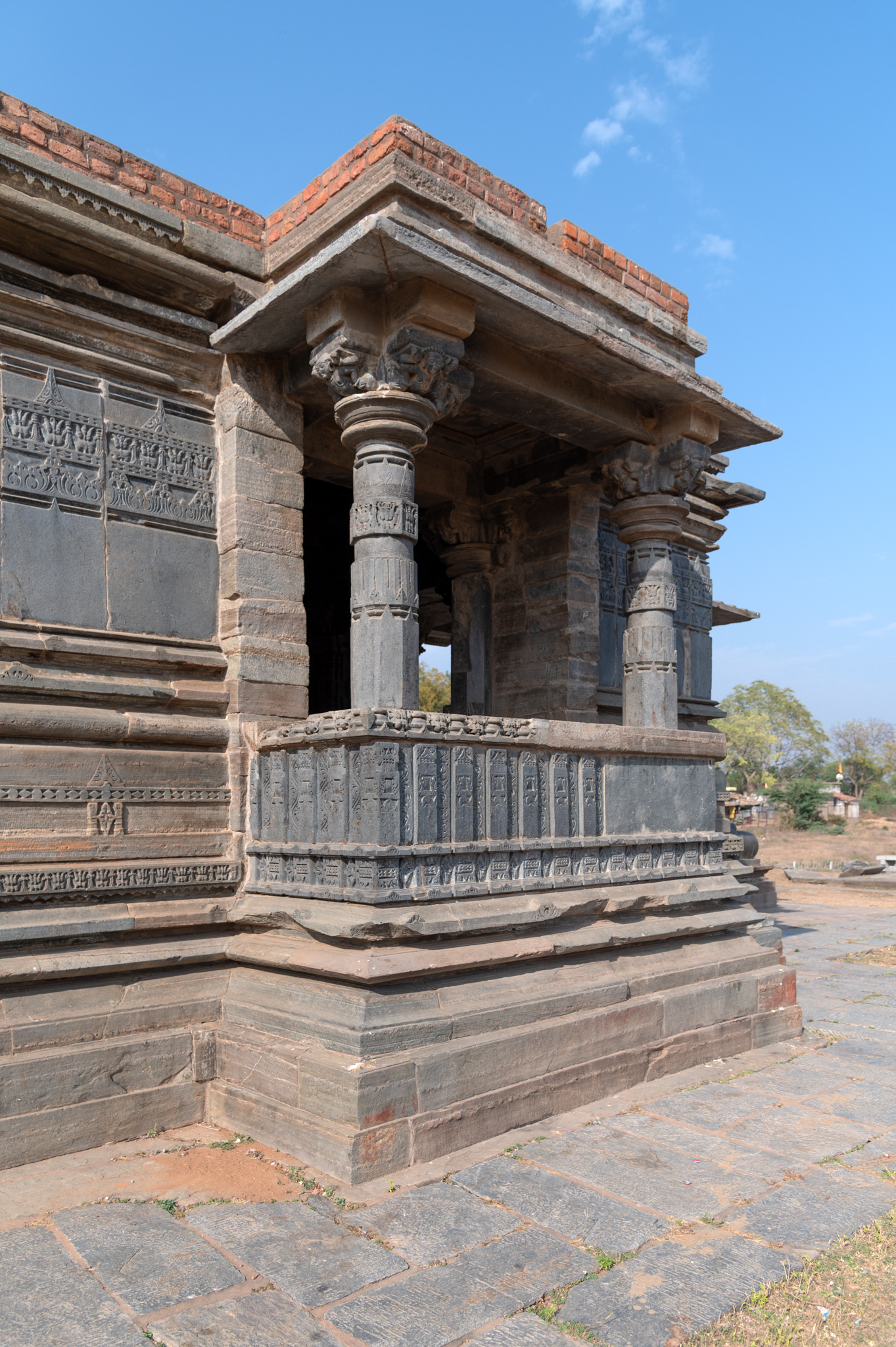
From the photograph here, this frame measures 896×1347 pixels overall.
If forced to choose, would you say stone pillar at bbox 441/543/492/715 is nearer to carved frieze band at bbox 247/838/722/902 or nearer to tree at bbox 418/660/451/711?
carved frieze band at bbox 247/838/722/902

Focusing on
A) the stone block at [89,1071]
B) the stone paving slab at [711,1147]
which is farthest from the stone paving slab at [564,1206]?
the stone block at [89,1071]

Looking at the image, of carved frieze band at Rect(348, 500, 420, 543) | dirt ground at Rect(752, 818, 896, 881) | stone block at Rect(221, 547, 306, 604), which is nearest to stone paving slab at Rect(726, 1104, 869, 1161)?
carved frieze band at Rect(348, 500, 420, 543)

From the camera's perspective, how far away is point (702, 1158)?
3.71 metres

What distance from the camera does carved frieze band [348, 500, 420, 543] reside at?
4.36 meters

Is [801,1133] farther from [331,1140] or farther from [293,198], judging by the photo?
[293,198]

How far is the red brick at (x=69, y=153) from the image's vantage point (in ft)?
14.3

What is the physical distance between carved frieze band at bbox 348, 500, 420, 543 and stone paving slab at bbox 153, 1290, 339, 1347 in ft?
9.73

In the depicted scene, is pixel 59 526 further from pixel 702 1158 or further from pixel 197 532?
pixel 702 1158

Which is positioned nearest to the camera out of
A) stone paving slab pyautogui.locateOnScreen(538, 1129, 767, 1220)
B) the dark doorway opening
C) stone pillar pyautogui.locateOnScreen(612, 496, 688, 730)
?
stone paving slab pyautogui.locateOnScreen(538, 1129, 767, 1220)

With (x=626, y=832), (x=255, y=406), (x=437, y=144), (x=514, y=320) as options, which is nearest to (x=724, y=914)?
(x=626, y=832)

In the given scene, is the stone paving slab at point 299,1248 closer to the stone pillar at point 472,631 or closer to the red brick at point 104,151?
the stone pillar at point 472,631

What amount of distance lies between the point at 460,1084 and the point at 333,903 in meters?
0.90

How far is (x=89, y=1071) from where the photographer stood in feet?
12.7

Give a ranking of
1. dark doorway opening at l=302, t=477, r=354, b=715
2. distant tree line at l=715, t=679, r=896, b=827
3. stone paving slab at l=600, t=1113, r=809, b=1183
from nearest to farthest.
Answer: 1. stone paving slab at l=600, t=1113, r=809, b=1183
2. dark doorway opening at l=302, t=477, r=354, b=715
3. distant tree line at l=715, t=679, r=896, b=827
